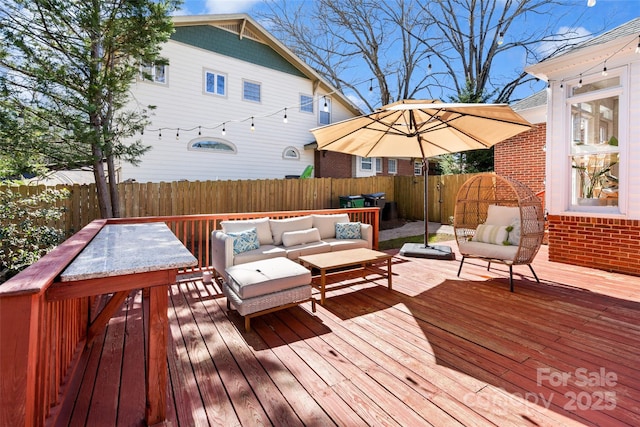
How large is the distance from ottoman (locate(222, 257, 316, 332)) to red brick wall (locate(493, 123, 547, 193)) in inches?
276

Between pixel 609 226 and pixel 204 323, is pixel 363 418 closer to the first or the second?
pixel 204 323

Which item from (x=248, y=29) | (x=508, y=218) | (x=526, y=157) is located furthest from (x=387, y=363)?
(x=248, y=29)

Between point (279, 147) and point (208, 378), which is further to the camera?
point (279, 147)

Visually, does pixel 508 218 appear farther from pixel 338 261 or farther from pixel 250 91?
pixel 250 91

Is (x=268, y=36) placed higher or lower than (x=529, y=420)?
higher

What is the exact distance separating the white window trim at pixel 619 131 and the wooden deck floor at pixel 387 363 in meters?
1.56

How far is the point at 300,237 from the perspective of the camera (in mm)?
4879

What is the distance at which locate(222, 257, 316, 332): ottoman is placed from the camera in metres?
2.92

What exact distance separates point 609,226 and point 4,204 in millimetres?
8706

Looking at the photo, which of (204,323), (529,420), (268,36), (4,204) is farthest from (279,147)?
(529,420)

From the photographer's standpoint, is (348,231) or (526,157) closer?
(348,231)

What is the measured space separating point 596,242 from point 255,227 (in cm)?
538

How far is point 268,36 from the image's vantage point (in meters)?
11.3

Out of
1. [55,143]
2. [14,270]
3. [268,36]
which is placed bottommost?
[14,270]
